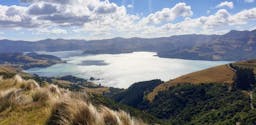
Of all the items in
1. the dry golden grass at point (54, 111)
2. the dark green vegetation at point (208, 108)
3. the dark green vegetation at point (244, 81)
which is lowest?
the dark green vegetation at point (208, 108)

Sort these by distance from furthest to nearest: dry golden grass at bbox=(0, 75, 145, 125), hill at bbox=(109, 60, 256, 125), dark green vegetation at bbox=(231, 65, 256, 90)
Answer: dark green vegetation at bbox=(231, 65, 256, 90) → hill at bbox=(109, 60, 256, 125) → dry golden grass at bbox=(0, 75, 145, 125)

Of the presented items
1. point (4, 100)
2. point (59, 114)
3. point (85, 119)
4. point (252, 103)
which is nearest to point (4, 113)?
point (4, 100)

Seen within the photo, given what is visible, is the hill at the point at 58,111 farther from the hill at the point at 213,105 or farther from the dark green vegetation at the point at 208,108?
the hill at the point at 213,105

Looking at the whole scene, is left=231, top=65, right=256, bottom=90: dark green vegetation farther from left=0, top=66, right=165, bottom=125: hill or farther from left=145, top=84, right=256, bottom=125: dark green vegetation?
left=0, top=66, right=165, bottom=125: hill

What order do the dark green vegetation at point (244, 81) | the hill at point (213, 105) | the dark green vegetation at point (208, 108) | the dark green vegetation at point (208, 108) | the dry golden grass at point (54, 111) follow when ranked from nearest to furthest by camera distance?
the dry golden grass at point (54, 111) → the dark green vegetation at point (208, 108) → the dark green vegetation at point (208, 108) → the hill at point (213, 105) → the dark green vegetation at point (244, 81)

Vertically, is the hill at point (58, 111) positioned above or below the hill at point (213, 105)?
above

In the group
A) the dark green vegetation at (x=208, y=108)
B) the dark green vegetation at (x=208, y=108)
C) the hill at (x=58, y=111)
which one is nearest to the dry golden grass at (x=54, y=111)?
the hill at (x=58, y=111)

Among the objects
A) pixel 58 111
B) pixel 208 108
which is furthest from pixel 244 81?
A: pixel 58 111

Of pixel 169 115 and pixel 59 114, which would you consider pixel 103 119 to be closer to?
pixel 59 114

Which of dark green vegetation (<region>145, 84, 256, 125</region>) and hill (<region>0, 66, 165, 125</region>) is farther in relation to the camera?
dark green vegetation (<region>145, 84, 256, 125</region>)

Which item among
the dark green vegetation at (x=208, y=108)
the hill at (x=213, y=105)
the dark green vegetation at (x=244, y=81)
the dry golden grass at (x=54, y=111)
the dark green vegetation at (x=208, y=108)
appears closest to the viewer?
the dry golden grass at (x=54, y=111)

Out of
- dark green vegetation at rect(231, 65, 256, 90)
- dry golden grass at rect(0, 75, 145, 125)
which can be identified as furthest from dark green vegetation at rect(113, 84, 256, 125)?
dry golden grass at rect(0, 75, 145, 125)
